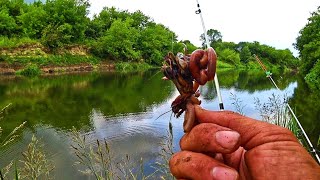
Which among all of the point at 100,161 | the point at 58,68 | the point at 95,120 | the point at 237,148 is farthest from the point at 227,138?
the point at 58,68

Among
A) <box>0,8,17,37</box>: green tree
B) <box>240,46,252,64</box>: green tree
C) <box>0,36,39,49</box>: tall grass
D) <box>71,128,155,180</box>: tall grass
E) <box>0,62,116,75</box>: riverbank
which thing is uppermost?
<box>0,8,17,37</box>: green tree

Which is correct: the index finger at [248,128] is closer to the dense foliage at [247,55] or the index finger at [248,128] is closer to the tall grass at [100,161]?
the dense foliage at [247,55]

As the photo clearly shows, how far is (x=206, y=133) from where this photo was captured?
1141 millimetres

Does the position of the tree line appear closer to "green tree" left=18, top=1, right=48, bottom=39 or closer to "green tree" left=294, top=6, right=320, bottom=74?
"green tree" left=18, top=1, right=48, bottom=39

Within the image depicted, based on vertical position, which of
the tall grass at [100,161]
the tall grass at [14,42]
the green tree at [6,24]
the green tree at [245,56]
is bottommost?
the tall grass at [100,161]

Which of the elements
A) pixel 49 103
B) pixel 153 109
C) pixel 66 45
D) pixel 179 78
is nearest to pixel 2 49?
pixel 66 45

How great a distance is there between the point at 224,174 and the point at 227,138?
0.43 feet

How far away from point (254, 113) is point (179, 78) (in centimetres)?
1811

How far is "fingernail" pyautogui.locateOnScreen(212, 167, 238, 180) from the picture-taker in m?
1.08

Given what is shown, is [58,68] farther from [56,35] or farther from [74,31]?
[74,31]

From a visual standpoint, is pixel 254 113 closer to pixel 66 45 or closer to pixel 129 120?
pixel 129 120

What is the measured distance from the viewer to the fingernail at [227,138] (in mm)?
1078

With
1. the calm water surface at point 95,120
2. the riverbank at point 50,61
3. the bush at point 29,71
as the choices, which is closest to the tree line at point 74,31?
the riverbank at point 50,61

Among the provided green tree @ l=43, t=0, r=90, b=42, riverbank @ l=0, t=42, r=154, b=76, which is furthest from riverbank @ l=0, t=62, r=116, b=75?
green tree @ l=43, t=0, r=90, b=42
